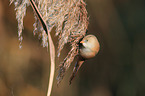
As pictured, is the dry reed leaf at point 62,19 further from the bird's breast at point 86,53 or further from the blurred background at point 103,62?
the blurred background at point 103,62

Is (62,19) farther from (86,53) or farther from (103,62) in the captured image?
(103,62)

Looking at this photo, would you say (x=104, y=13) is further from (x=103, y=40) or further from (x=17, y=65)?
(x=17, y=65)

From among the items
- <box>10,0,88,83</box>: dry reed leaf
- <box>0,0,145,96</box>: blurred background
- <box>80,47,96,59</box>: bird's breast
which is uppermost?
<box>10,0,88,83</box>: dry reed leaf

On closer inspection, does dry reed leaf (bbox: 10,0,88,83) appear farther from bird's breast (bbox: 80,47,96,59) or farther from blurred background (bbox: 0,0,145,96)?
blurred background (bbox: 0,0,145,96)

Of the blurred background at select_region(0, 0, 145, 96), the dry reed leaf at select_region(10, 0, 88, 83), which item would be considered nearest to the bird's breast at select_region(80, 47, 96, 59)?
the dry reed leaf at select_region(10, 0, 88, 83)

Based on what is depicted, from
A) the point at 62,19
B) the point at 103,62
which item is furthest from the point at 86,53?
the point at 103,62

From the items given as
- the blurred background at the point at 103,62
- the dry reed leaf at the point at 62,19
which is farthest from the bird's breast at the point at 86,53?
the blurred background at the point at 103,62

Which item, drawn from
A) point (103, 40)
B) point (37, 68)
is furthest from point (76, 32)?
point (37, 68)

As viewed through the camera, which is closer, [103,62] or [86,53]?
[86,53]
